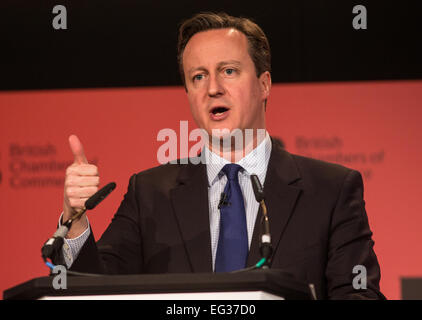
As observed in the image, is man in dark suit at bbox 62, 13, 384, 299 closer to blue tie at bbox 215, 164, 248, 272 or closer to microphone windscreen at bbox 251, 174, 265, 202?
blue tie at bbox 215, 164, 248, 272

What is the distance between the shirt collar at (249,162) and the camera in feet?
7.90

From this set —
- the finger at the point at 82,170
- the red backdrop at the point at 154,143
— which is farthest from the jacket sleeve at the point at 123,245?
the red backdrop at the point at 154,143

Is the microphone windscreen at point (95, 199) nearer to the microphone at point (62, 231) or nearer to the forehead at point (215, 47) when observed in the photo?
the microphone at point (62, 231)

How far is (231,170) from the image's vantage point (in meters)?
2.33

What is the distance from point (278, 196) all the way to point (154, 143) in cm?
195

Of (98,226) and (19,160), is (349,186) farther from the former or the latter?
(19,160)

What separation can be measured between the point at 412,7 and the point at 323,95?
0.85 metres

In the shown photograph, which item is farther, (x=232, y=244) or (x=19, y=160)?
(x=19, y=160)

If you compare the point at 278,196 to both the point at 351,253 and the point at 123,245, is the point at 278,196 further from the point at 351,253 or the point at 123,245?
the point at 123,245

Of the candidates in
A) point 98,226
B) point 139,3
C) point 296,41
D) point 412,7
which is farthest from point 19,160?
point 412,7

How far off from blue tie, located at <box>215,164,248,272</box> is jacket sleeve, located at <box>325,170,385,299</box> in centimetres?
30

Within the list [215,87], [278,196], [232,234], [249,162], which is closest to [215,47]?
[215,87]

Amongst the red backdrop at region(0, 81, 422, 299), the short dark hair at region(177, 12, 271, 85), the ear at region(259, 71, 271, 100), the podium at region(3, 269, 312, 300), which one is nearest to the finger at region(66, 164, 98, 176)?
the podium at region(3, 269, 312, 300)

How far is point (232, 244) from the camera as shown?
2.18 meters
